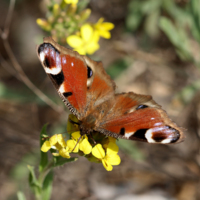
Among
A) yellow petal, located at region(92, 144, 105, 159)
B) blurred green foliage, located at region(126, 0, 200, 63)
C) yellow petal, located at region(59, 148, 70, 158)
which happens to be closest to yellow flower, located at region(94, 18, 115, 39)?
blurred green foliage, located at region(126, 0, 200, 63)

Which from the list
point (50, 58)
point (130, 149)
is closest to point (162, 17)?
point (130, 149)

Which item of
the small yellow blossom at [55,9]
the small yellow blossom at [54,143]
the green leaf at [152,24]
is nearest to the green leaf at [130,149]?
the small yellow blossom at [54,143]

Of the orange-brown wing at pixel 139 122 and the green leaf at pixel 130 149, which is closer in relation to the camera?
the orange-brown wing at pixel 139 122

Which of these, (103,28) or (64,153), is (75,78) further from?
(103,28)

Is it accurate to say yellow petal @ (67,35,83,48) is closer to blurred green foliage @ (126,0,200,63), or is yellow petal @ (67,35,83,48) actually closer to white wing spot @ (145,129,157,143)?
blurred green foliage @ (126,0,200,63)

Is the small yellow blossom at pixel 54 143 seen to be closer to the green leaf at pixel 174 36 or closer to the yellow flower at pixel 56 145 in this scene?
the yellow flower at pixel 56 145

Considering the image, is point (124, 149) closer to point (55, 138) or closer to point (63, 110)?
point (63, 110)
